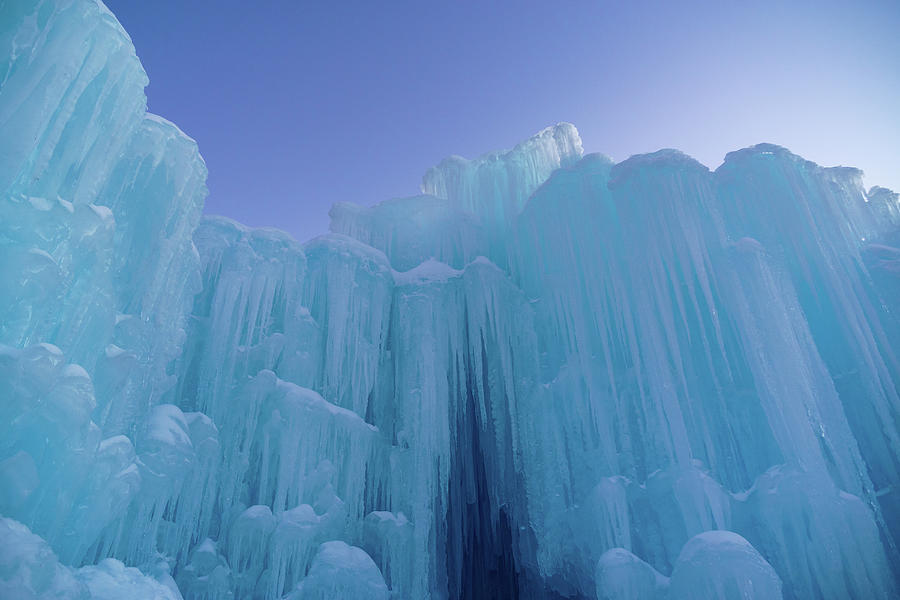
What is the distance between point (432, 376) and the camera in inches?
439

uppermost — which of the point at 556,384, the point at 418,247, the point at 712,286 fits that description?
the point at 418,247

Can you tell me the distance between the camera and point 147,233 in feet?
24.4

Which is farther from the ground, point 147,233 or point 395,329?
point 395,329

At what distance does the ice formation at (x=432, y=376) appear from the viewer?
550 cm

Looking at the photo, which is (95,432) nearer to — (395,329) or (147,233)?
(147,233)

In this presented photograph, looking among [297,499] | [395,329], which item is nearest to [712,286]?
[395,329]

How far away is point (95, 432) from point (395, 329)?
677cm

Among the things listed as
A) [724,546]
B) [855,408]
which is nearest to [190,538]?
[724,546]

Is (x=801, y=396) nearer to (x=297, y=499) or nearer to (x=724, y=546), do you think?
(x=724, y=546)

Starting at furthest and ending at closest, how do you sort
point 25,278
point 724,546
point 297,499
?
point 297,499, point 724,546, point 25,278

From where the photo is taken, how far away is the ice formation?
217 inches

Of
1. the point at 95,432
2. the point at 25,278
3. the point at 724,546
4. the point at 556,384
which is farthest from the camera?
the point at 556,384

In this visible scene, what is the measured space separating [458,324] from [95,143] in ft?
24.6

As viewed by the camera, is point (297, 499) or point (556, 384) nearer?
point (297, 499)
